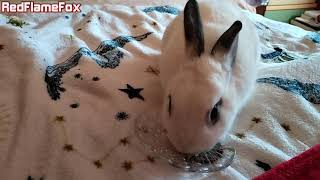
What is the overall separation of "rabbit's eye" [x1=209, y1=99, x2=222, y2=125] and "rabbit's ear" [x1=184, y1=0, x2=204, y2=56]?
109mm

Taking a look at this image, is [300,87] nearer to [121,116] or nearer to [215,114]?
[215,114]

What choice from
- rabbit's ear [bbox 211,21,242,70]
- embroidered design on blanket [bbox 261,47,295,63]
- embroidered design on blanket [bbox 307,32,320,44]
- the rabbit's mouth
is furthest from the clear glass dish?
embroidered design on blanket [bbox 307,32,320,44]

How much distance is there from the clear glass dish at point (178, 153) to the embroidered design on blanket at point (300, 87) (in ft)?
0.86

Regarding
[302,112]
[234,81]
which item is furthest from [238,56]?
[302,112]

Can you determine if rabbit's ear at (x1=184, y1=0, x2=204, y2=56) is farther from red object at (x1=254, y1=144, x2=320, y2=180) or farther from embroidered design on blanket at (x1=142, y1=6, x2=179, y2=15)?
embroidered design on blanket at (x1=142, y1=6, x2=179, y2=15)

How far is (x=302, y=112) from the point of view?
2.59 ft

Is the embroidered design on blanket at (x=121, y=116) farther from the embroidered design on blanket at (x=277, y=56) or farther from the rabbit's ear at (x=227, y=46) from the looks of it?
the embroidered design on blanket at (x=277, y=56)

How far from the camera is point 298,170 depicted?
2.02 ft

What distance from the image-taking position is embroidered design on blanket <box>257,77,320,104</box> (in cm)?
84

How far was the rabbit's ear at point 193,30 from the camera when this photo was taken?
687 mm

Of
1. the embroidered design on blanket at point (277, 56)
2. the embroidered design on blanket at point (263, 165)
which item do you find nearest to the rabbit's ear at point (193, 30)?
the embroidered design on blanket at point (263, 165)

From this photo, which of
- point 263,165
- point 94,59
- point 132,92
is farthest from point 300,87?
point 94,59

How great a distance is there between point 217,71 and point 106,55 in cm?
40

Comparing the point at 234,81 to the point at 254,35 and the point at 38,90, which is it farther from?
the point at 38,90
